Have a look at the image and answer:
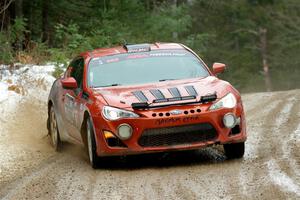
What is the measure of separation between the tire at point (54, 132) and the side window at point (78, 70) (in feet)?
3.07

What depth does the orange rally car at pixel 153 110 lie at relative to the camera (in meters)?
8.90

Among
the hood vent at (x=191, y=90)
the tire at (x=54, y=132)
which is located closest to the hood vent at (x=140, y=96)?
the hood vent at (x=191, y=90)

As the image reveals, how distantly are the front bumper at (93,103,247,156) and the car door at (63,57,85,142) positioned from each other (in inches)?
41.5

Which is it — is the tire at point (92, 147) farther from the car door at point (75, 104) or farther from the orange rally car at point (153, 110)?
the car door at point (75, 104)

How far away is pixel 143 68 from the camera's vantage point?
10.4 meters

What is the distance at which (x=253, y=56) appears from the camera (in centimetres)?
5544

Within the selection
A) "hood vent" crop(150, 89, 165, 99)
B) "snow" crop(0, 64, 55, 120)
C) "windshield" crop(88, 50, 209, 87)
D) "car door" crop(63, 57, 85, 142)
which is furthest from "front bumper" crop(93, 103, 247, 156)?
"snow" crop(0, 64, 55, 120)

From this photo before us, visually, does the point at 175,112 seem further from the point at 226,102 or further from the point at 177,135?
the point at 226,102

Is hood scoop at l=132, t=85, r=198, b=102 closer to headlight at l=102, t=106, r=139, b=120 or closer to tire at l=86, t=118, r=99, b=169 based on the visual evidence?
headlight at l=102, t=106, r=139, b=120

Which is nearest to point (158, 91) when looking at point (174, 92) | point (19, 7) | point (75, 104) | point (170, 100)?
point (174, 92)

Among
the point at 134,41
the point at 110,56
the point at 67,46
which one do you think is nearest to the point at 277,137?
the point at 110,56

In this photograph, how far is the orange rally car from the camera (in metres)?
8.90

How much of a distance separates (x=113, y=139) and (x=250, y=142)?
8.55 ft

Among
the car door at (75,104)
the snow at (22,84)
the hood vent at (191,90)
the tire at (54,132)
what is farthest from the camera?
the snow at (22,84)
